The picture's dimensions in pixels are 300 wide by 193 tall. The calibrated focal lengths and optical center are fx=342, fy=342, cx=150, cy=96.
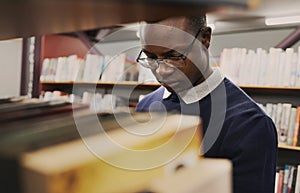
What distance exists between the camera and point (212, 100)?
3.35ft

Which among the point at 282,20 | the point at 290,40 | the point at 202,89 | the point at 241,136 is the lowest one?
the point at 241,136

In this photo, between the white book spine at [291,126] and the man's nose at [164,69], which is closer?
the man's nose at [164,69]

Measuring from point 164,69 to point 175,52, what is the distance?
0.09 metres

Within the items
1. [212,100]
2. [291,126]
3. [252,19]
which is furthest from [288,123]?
[212,100]

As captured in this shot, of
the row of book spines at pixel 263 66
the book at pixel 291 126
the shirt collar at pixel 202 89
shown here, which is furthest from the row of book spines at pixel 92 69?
the shirt collar at pixel 202 89

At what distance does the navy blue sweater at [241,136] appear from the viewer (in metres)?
0.86

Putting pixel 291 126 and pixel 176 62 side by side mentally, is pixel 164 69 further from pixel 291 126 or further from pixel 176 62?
pixel 291 126

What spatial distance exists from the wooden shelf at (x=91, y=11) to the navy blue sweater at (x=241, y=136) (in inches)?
20.4

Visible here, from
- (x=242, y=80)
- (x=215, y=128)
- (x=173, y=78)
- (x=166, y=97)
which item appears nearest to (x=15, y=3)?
(x=215, y=128)

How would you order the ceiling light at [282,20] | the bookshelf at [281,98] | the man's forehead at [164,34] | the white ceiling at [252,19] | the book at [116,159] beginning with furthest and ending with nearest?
the bookshelf at [281,98] < the ceiling light at [282,20] < the white ceiling at [252,19] < the man's forehead at [164,34] < the book at [116,159]

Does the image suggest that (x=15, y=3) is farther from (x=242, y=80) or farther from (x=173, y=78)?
(x=242, y=80)

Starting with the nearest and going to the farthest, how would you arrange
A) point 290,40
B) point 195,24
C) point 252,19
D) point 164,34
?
point 164,34 < point 195,24 < point 252,19 < point 290,40

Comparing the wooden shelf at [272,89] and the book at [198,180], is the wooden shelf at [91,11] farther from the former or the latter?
the wooden shelf at [272,89]

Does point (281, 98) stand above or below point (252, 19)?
below
